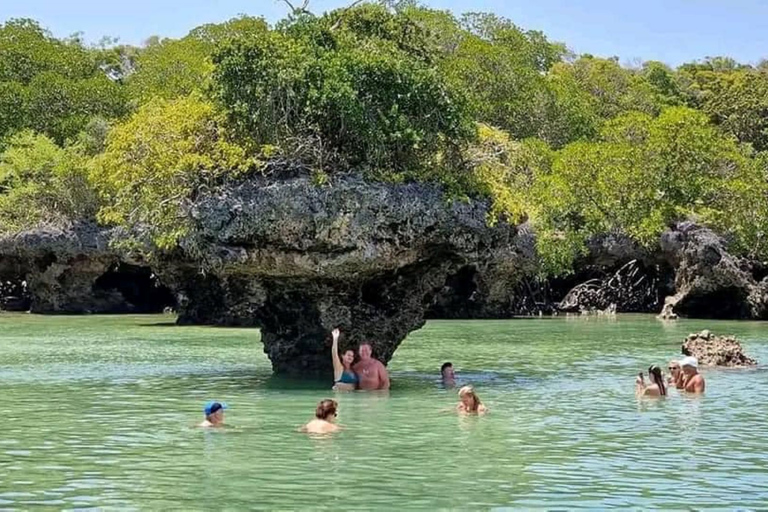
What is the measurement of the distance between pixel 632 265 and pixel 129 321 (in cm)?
2163

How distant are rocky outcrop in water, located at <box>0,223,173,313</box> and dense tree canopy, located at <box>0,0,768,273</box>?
1.31 metres

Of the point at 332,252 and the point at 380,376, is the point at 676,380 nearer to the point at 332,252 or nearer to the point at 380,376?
the point at 380,376

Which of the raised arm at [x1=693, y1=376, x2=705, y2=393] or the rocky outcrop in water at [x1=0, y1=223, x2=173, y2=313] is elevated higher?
the rocky outcrop in water at [x1=0, y1=223, x2=173, y2=313]

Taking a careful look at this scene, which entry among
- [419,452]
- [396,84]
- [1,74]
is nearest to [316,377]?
[396,84]

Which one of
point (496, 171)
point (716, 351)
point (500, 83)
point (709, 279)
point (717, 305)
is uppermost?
point (500, 83)

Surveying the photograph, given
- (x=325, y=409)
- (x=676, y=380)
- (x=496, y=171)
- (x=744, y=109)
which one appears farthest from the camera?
(x=744, y=109)

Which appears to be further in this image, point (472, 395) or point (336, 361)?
point (336, 361)

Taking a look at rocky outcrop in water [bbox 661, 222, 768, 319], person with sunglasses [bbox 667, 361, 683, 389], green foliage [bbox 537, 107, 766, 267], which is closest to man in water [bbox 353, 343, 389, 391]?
person with sunglasses [bbox 667, 361, 683, 389]

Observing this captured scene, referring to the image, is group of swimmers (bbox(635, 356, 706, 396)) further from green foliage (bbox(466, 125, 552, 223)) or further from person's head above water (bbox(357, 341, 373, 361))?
person's head above water (bbox(357, 341, 373, 361))

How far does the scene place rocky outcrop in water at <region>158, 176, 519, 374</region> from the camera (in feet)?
63.8

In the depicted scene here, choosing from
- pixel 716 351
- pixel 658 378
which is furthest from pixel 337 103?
pixel 716 351

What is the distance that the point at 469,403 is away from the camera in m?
16.2

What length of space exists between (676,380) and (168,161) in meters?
9.23

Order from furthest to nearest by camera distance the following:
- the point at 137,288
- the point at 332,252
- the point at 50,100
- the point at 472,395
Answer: the point at 50,100
the point at 137,288
the point at 332,252
the point at 472,395
